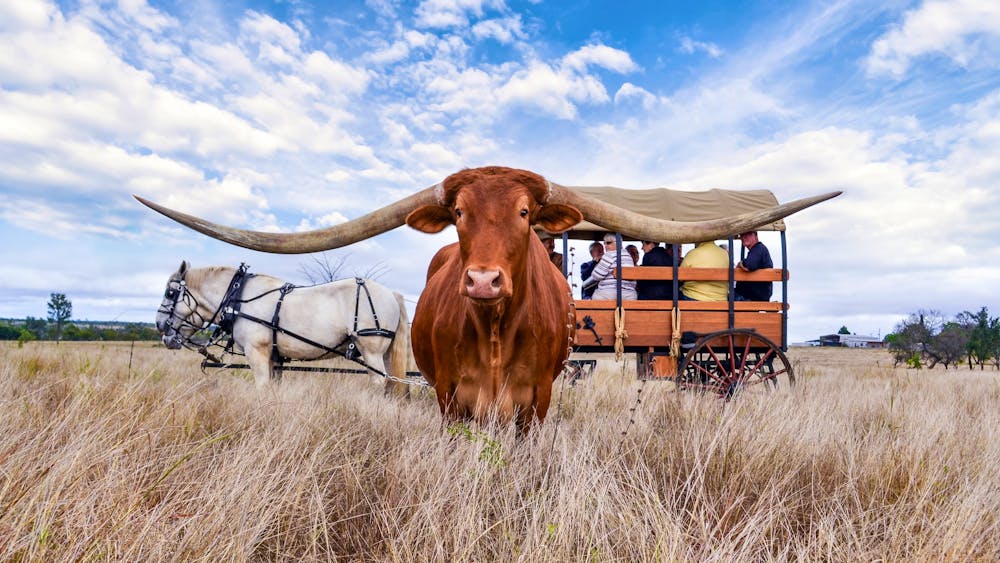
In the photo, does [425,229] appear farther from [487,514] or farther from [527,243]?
[487,514]

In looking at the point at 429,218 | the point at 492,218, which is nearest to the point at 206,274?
the point at 429,218

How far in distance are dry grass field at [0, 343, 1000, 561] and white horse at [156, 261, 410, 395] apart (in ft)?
12.0

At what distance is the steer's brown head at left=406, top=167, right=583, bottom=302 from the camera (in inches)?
99.6

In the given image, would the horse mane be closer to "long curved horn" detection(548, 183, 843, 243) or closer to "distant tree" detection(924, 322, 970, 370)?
"long curved horn" detection(548, 183, 843, 243)

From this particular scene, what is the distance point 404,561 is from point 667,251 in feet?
20.5

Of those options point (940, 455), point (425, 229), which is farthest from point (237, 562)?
point (940, 455)

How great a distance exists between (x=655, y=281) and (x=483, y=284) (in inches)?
199

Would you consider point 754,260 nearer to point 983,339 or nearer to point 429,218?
point 429,218

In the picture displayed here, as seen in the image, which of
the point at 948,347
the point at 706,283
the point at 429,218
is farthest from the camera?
the point at 948,347

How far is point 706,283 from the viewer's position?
278 inches

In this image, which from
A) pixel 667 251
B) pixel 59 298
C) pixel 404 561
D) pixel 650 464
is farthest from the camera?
pixel 59 298

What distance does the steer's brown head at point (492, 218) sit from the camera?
2529 millimetres

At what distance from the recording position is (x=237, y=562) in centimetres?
166

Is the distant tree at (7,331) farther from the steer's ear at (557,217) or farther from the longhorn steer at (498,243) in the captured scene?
the steer's ear at (557,217)
